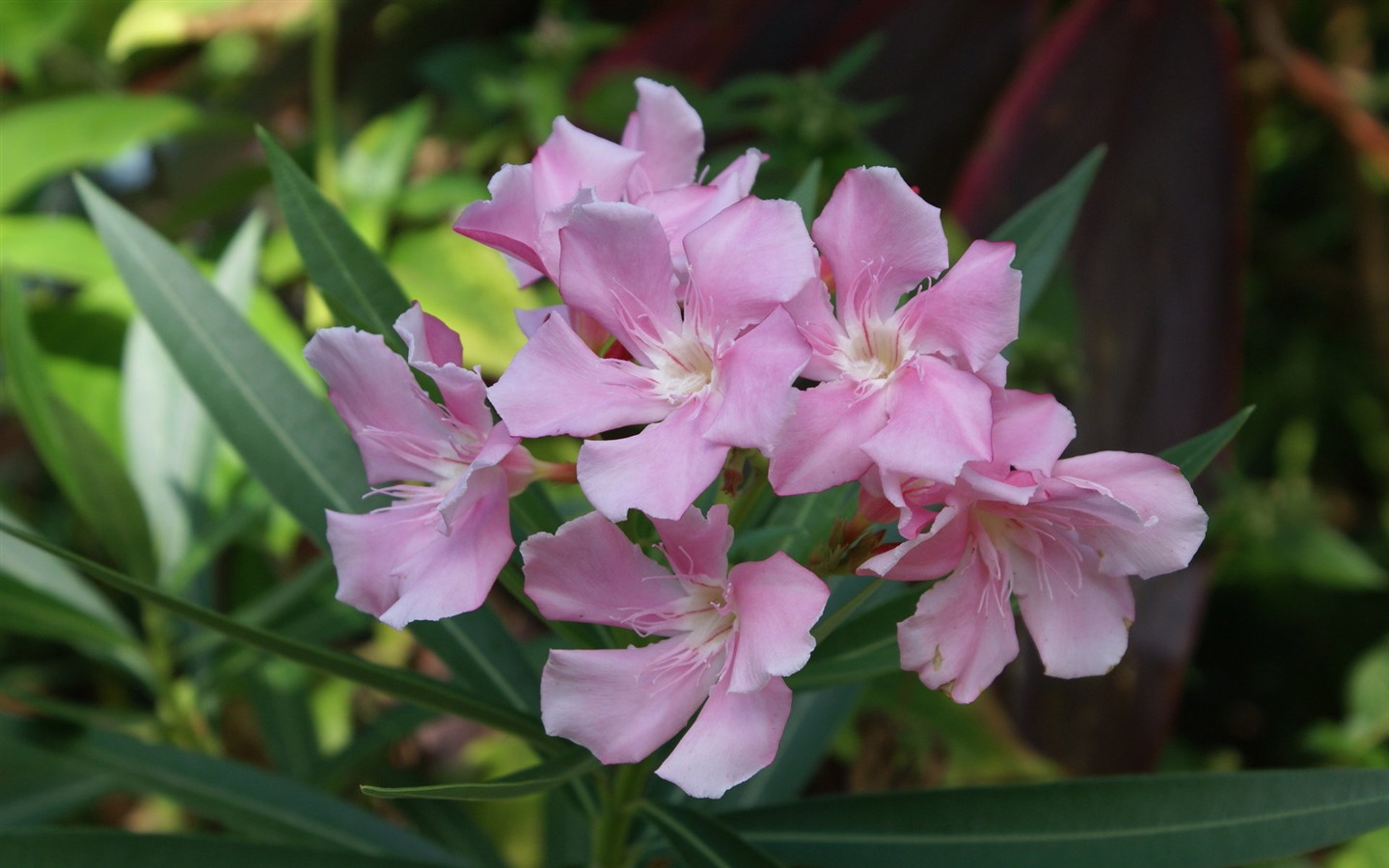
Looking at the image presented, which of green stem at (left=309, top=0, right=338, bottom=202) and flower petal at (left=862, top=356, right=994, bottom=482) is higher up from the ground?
flower petal at (left=862, top=356, right=994, bottom=482)

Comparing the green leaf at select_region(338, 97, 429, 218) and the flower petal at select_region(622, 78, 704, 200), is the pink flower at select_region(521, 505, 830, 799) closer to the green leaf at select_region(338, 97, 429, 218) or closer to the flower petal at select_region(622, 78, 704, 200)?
the flower petal at select_region(622, 78, 704, 200)

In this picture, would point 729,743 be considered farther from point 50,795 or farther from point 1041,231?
point 50,795

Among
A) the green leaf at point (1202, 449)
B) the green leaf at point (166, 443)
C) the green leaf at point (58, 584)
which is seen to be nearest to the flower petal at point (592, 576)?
the green leaf at point (1202, 449)

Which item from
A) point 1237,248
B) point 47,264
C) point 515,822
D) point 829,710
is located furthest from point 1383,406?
point 47,264

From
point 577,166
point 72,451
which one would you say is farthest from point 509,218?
point 72,451

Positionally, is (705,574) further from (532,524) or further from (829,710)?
(829,710)

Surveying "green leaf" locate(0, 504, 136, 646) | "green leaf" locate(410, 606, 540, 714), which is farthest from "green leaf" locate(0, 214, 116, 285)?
"green leaf" locate(410, 606, 540, 714)

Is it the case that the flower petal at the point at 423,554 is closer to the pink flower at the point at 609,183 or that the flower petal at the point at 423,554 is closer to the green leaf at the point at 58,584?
the pink flower at the point at 609,183
